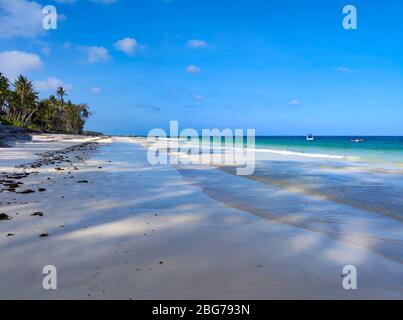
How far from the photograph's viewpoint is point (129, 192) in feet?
33.5

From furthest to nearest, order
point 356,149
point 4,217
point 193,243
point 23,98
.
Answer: point 23,98, point 356,149, point 4,217, point 193,243

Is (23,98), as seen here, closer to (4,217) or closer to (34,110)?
→ (34,110)

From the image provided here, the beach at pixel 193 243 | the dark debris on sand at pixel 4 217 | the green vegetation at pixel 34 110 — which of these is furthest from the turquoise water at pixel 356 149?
the green vegetation at pixel 34 110

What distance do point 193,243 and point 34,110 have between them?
89966mm

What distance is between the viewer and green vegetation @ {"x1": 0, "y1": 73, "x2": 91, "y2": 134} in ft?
252

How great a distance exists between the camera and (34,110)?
84250mm

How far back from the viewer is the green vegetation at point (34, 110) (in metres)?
76.7

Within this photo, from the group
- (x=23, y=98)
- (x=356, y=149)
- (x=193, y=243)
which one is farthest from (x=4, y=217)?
(x=23, y=98)

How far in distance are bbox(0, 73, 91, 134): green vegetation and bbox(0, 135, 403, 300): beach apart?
6095cm

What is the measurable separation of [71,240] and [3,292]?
1.82 metres

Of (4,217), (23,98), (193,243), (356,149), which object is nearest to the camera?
(193,243)

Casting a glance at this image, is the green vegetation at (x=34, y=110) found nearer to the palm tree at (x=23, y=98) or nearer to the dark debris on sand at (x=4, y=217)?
the palm tree at (x=23, y=98)

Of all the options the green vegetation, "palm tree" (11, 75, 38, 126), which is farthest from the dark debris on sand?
"palm tree" (11, 75, 38, 126)
